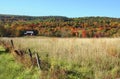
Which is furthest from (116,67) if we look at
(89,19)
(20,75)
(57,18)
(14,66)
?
(57,18)

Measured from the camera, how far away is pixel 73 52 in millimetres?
13125

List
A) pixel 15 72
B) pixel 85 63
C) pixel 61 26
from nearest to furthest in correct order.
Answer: pixel 85 63
pixel 15 72
pixel 61 26

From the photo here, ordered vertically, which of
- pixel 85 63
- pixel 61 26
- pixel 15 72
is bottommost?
pixel 61 26

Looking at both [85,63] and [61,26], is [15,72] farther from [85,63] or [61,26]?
[61,26]

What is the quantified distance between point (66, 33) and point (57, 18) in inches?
1342

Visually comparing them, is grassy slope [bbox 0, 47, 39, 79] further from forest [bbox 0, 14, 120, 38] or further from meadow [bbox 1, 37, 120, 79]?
forest [bbox 0, 14, 120, 38]

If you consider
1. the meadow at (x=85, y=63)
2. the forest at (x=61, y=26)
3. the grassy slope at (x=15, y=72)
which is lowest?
the forest at (x=61, y=26)

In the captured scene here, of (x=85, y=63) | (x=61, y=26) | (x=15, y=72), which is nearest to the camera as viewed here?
(x=85, y=63)

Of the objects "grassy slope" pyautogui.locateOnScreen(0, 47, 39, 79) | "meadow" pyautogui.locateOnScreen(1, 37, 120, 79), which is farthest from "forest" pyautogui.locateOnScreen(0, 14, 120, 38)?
"grassy slope" pyautogui.locateOnScreen(0, 47, 39, 79)

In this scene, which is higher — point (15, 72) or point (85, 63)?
point (85, 63)

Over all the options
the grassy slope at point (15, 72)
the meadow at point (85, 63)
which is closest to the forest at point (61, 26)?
the meadow at point (85, 63)

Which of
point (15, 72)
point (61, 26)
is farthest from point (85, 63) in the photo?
point (61, 26)

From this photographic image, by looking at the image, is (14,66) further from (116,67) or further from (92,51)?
(116,67)

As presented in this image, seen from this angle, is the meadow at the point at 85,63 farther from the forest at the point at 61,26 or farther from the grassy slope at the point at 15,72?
the forest at the point at 61,26
